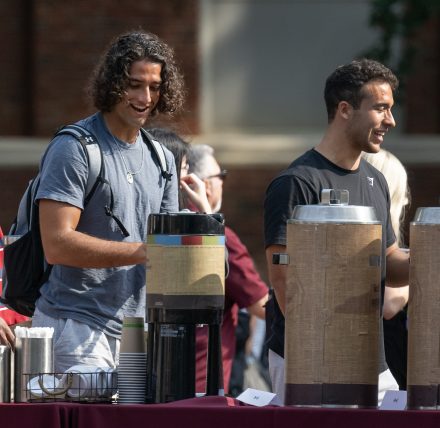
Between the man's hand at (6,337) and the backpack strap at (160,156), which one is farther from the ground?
the backpack strap at (160,156)

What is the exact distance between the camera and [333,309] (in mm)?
3346

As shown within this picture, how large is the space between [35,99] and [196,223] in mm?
7914

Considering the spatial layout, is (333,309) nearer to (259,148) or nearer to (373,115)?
(373,115)

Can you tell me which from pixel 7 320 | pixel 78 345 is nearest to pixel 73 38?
pixel 7 320

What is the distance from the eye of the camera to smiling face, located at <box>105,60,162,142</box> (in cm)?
420

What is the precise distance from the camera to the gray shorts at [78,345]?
4.15 meters

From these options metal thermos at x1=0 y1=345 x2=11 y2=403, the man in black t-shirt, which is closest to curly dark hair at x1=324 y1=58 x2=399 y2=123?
the man in black t-shirt

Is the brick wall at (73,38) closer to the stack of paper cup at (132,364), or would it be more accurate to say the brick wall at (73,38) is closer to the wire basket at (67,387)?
the stack of paper cup at (132,364)

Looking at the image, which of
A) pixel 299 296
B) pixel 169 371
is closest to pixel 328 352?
pixel 299 296

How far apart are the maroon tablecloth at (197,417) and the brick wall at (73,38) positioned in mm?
7641

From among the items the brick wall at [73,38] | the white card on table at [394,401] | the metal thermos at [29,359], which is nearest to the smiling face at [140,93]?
the metal thermos at [29,359]

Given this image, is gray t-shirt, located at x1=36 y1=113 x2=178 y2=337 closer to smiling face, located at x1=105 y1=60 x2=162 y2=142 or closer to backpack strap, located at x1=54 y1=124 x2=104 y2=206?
backpack strap, located at x1=54 y1=124 x2=104 y2=206

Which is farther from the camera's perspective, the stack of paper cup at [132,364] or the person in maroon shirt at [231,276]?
the person in maroon shirt at [231,276]

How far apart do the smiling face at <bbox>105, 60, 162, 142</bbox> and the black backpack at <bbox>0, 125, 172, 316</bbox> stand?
14 cm
